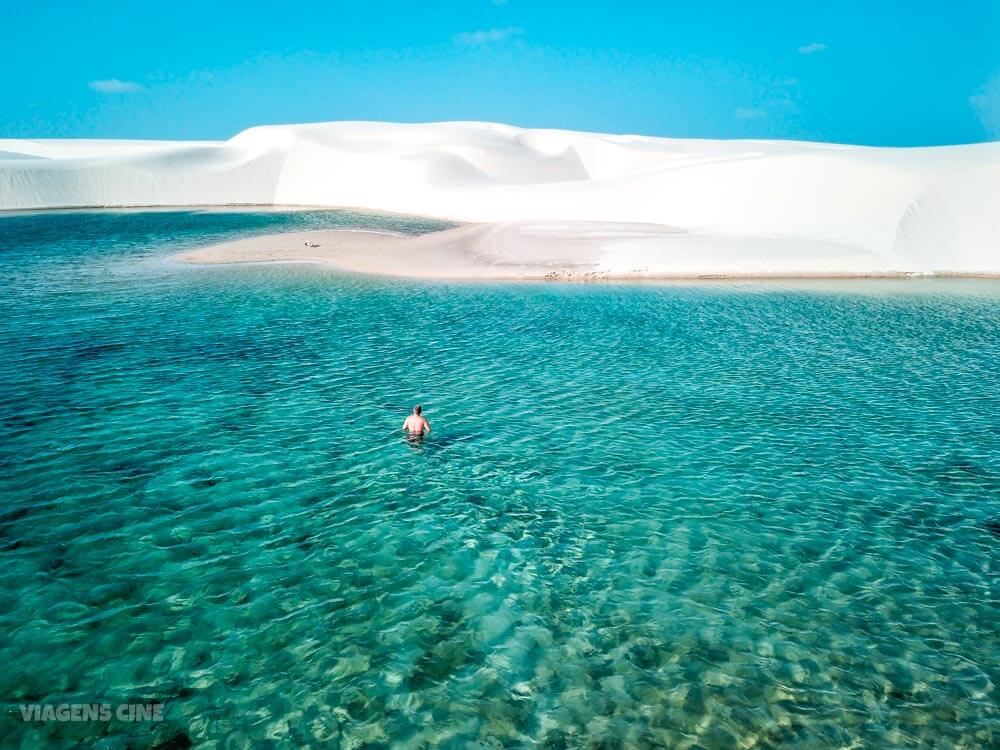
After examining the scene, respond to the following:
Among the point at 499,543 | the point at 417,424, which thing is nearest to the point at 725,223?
the point at 417,424

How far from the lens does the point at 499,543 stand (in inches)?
362

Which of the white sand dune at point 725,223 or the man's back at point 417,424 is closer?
the man's back at point 417,424

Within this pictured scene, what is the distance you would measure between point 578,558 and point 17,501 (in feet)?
27.8

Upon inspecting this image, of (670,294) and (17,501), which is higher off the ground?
(670,294)

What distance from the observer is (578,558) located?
8898mm

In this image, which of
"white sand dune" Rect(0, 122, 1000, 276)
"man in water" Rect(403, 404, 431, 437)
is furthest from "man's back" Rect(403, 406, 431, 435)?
"white sand dune" Rect(0, 122, 1000, 276)

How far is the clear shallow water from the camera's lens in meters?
6.39

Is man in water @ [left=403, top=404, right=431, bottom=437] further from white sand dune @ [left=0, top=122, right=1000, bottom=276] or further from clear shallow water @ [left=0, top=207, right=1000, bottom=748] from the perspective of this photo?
white sand dune @ [left=0, top=122, right=1000, bottom=276]

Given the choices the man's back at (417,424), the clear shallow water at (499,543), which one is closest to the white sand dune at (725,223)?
the clear shallow water at (499,543)

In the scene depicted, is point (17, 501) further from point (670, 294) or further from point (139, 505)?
point (670, 294)

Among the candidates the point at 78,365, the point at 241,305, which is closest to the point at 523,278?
the point at 241,305

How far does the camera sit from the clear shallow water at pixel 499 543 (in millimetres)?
6395

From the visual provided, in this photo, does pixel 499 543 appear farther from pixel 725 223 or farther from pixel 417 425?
pixel 725 223

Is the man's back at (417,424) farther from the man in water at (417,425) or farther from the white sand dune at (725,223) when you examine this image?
the white sand dune at (725,223)
